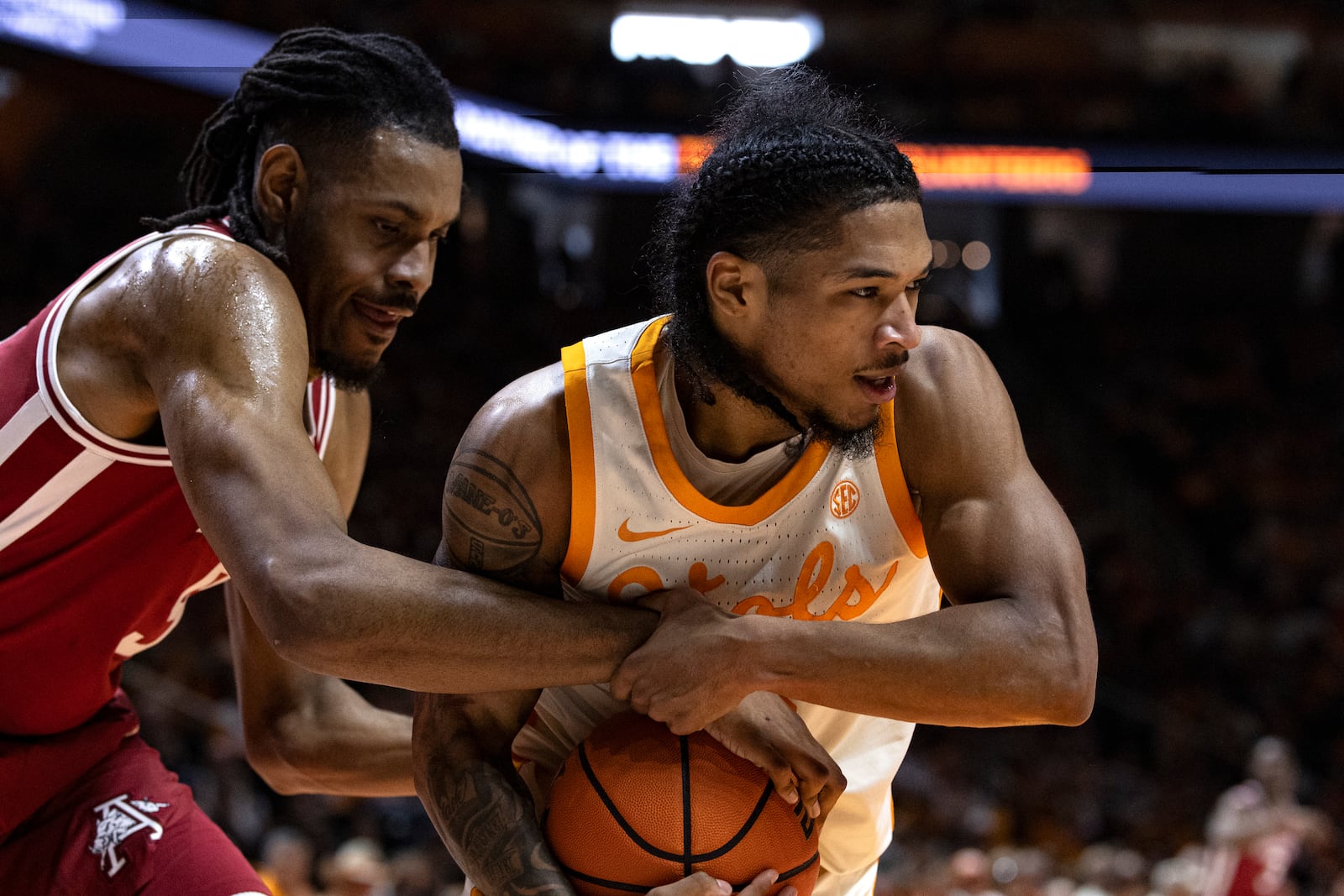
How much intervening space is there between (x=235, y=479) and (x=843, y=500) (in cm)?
103

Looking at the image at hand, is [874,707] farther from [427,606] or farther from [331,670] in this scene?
[331,670]

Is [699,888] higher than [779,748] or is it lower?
lower

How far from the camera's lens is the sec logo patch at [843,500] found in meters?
2.41

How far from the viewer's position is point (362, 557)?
1.99 metres

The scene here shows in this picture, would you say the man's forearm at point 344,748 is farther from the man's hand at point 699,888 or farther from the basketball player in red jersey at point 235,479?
the man's hand at point 699,888

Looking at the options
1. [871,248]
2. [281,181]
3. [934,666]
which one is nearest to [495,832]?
[934,666]

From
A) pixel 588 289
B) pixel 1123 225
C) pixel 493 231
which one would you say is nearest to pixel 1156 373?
pixel 1123 225

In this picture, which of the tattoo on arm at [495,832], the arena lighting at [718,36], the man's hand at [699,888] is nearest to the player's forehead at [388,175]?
the tattoo on arm at [495,832]

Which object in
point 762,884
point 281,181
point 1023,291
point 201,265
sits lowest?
point 762,884

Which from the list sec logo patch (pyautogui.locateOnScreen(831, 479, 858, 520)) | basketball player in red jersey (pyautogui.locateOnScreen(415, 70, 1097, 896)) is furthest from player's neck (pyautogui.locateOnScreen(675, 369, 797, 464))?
sec logo patch (pyautogui.locateOnScreen(831, 479, 858, 520))

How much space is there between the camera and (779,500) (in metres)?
2.41

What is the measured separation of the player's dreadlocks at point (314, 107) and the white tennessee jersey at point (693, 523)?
0.61 metres

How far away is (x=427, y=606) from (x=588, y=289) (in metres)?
12.9

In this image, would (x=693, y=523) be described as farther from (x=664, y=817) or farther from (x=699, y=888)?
(x=699, y=888)
